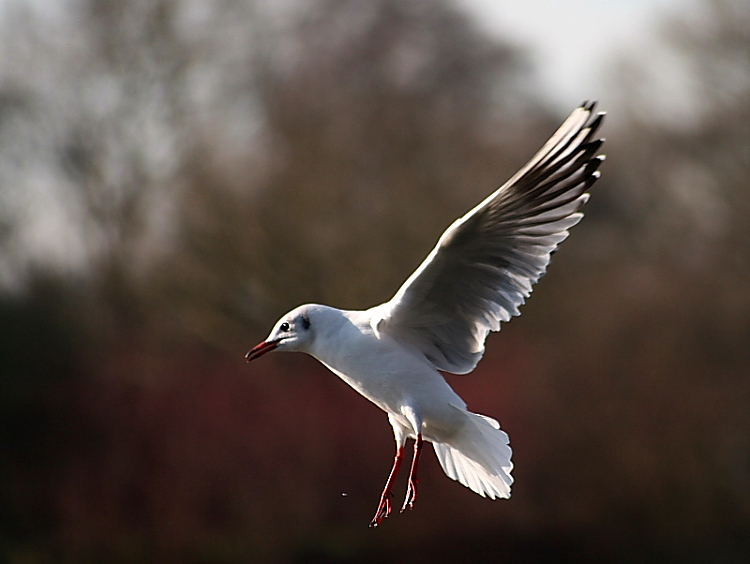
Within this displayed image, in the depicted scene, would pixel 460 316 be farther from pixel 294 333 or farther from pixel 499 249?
pixel 294 333

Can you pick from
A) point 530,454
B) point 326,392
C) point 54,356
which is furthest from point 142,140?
point 530,454

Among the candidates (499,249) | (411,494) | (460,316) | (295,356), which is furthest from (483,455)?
(295,356)

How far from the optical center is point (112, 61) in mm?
9867

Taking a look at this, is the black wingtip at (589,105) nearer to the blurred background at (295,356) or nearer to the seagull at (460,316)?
the seagull at (460,316)

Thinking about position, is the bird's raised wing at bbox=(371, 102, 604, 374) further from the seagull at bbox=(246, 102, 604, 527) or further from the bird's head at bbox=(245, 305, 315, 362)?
the bird's head at bbox=(245, 305, 315, 362)

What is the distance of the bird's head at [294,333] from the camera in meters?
3.15

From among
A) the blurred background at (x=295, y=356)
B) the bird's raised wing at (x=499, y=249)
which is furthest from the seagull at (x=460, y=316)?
the blurred background at (x=295, y=356)

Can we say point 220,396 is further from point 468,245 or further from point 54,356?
point 468,245

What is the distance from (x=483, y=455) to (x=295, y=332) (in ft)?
2.18

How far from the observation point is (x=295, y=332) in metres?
3.17

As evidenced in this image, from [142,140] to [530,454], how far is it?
14.8 ft

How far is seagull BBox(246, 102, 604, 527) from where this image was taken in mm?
2869

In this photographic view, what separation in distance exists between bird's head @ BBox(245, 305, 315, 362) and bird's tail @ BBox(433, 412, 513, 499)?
20.6 inches

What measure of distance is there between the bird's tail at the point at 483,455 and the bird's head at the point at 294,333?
52cm
